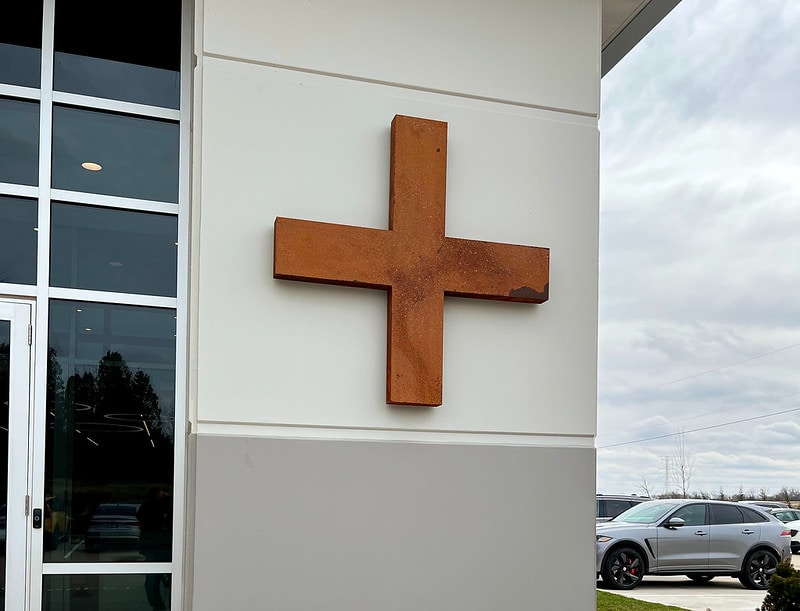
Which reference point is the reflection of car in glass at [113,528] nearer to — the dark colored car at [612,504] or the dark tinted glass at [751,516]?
the dark tinted glass at [751,516]

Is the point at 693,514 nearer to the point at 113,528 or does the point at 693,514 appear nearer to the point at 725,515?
the point at 725,515

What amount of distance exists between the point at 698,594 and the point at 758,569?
1291 millimetres

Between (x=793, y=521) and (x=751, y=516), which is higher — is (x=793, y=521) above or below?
below

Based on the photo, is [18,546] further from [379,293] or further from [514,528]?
[514,528]

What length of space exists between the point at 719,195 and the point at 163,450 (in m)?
18.9

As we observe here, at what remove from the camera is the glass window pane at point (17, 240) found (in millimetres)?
3227

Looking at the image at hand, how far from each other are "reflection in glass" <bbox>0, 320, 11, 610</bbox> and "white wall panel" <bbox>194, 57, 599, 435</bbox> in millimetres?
780

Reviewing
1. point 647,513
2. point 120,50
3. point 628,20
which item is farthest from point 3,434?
point 647,513

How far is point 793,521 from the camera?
14.6 m

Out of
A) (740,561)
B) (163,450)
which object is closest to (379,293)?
(163,450)

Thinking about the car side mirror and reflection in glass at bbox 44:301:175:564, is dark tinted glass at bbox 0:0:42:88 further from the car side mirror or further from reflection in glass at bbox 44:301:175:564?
the car side mirror

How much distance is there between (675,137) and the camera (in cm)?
2116

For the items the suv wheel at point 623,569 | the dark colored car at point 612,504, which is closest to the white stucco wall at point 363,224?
the suv wheel at point 623,569

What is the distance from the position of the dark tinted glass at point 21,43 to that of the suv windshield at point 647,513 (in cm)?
917
